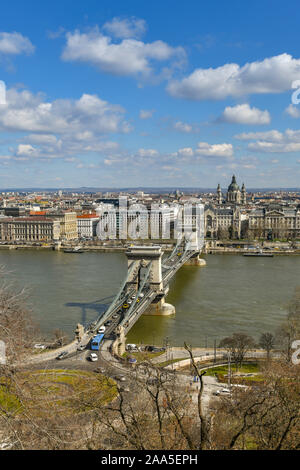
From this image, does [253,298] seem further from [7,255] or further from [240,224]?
[240,224]

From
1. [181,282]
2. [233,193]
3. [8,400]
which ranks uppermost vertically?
[233,193]

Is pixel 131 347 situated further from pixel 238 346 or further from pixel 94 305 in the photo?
pixel 94 305

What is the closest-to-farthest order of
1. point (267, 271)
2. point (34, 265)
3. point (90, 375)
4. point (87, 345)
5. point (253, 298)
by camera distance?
point (90, 375) < point (87, 345) < point (253, 298) < point (267, 271) < point (34, 265)

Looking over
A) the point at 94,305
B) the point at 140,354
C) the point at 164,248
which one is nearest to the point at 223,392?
the point at 140,354

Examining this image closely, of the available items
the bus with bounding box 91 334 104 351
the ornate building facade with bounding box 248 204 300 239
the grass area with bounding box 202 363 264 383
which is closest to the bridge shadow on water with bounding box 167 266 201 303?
the bus with bounding box 91 334 104 351

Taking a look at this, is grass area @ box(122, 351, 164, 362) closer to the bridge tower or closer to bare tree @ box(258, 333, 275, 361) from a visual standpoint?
bare tree @ box(258, 333, 275, 361)

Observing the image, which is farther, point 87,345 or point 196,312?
point 196,312

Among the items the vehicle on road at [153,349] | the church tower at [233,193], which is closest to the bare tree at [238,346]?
the vehicle on road at [153,349]
